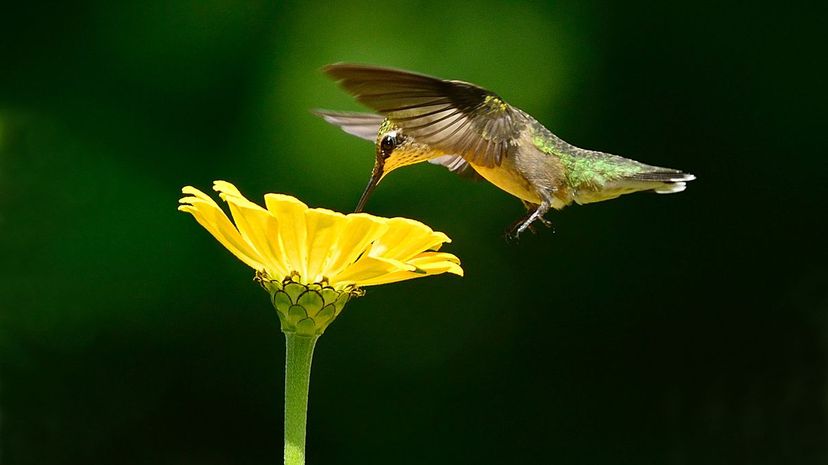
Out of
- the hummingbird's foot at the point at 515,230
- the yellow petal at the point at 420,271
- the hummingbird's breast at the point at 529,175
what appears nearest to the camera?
the yellow petal at the point at 420,271

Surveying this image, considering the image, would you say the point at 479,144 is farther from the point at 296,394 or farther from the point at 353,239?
the point at 296,394

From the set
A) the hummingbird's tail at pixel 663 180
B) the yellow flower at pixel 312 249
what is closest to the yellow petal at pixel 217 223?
the yellow flower at pixel 312 249

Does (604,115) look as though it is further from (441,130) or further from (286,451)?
(286,451)

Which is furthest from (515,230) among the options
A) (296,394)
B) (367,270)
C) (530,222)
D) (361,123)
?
(296,394)

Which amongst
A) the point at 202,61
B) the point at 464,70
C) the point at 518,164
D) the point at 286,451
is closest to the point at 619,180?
the point at 518,164

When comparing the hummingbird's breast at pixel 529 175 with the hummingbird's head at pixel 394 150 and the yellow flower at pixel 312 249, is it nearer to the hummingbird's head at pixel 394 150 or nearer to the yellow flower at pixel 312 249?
the hummingbird's head at pixel 394 150

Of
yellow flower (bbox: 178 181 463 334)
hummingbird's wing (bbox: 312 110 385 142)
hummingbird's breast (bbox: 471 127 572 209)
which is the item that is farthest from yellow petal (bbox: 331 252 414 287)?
hummingbird's wing (bbox: 312 110 385 142)

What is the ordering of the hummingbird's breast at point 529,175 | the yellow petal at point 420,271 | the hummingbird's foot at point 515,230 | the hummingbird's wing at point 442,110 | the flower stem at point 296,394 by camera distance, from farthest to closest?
the hummingbird's breast at point 529,175
the hummingbird's foot at point 515,230
the hummingbird's wing at point 442,110
the yellow petal at point 420,271
the flower stem at point 296,394
